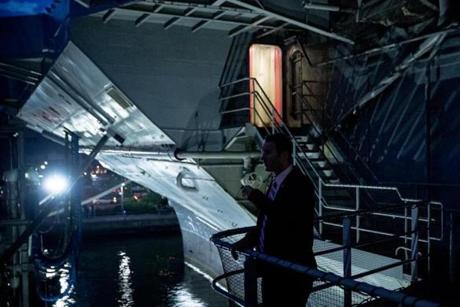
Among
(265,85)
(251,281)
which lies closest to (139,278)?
(265,85)

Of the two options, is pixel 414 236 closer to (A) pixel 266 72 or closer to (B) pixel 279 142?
(B) pixel 279 142

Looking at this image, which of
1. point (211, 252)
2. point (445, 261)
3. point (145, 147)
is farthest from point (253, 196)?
point (211, 252)

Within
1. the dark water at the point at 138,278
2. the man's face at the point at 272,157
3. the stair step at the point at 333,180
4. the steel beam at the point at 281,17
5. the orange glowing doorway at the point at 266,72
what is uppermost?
the steel beam at the point at 281,17

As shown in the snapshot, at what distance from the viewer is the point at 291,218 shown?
3.69 m

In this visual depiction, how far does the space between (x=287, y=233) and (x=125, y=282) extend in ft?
53.4

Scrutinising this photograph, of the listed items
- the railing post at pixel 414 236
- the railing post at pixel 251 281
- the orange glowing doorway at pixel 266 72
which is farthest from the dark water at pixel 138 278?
the railing post at pixel 251 281

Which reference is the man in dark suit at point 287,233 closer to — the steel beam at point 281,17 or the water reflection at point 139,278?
the steel beam at point 281,17

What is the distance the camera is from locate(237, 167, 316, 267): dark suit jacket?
371 cm

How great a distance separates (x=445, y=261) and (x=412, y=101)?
3888mm

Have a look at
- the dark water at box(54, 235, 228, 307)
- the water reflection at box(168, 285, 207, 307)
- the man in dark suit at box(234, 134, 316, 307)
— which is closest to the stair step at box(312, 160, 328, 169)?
the dark water at box(54, 235, 228, 307)

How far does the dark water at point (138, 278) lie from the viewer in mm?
→ 16344

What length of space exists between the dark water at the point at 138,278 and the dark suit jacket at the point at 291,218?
12.9m

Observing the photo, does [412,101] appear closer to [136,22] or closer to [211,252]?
[136,22]

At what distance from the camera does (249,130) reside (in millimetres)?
10820
